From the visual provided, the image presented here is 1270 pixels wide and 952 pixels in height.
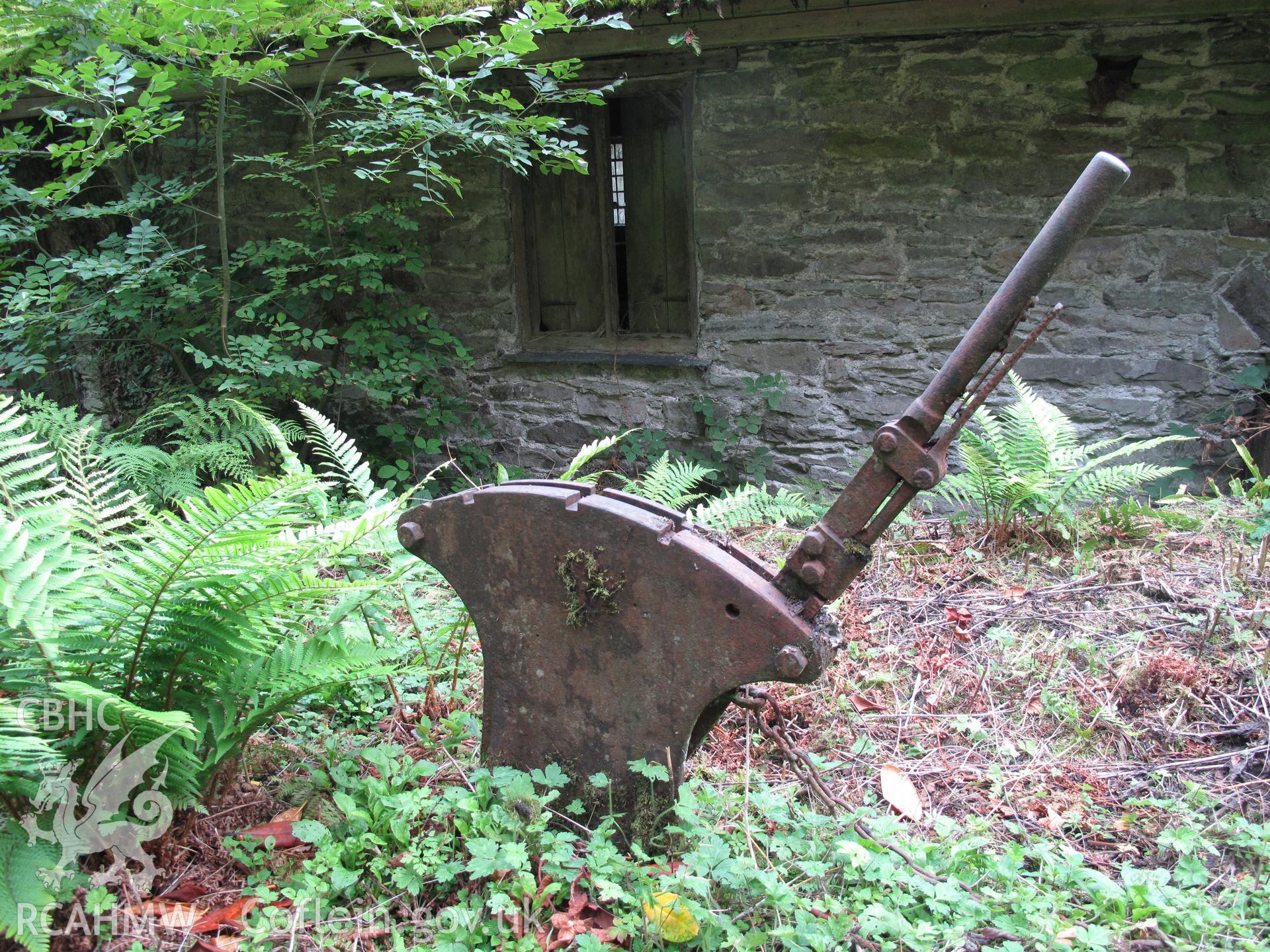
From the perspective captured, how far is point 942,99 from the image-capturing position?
15.3 feet

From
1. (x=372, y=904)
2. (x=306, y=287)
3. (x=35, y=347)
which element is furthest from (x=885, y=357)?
(x=35, y=347)

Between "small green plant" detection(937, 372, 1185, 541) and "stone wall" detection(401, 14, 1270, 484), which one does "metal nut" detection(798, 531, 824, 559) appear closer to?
"small green plant" detection(937, 372, 1185, 541)

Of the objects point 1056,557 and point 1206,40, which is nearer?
point 1056,557

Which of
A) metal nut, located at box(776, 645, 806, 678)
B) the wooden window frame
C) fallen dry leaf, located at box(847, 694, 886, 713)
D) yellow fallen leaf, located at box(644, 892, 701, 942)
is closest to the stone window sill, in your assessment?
the wooden window frame

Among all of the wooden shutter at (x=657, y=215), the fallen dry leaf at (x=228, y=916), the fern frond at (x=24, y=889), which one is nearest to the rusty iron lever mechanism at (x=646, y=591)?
the fallen dry leaf at (x=228, y=916)

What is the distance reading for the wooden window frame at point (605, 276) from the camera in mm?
5355

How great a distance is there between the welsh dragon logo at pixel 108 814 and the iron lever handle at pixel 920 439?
130 centimetres

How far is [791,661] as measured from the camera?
159 cm

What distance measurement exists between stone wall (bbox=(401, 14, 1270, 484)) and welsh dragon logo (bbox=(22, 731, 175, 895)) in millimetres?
4238

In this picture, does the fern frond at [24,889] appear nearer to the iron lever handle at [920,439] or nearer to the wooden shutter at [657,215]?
the iron lever handle at [920,439]

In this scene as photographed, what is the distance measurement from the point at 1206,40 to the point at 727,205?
2583 mm

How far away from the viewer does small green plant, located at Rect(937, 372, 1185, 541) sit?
3.22 m

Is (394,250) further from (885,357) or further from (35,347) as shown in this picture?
(885,357)

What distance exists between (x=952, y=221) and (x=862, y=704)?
11.0ft
